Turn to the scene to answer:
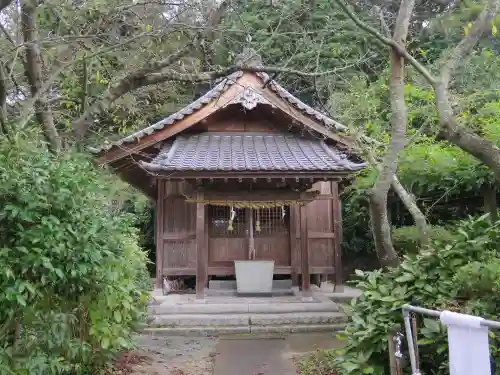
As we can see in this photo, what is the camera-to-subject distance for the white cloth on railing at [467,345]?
2.55 metres

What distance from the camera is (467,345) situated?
8.59 ft

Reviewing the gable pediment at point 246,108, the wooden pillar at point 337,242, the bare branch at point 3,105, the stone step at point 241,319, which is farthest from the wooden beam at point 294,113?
the bare branch at point 3,105

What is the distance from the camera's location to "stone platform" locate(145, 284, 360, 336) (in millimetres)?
8234

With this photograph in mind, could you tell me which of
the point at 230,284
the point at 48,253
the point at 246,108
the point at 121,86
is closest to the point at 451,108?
the point at 121,86

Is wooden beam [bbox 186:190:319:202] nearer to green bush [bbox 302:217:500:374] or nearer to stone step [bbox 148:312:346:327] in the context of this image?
stone step [bbox 148:312:346:327]

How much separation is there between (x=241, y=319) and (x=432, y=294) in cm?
504

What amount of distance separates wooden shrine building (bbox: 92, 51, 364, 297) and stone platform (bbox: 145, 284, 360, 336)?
2.25 feet

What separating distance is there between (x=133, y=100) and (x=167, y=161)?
2.15 meters

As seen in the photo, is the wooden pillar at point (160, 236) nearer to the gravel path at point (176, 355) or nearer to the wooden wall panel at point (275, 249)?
the wooden wall panel at point (275, 249)

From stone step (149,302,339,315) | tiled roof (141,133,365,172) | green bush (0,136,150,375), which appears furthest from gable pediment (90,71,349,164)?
green bush (0,136,150,375)

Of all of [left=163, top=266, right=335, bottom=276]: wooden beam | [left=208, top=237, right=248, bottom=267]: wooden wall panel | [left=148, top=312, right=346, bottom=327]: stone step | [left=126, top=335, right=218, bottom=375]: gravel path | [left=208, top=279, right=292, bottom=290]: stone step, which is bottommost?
[left=126, top=335, right=218, bottom=375]: gravel path

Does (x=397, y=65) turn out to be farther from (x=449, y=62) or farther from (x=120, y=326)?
(x=120, y=326)

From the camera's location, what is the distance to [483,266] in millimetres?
3570

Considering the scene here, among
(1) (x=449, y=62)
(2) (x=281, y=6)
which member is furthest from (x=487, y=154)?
(2) (x=281, y=6)
